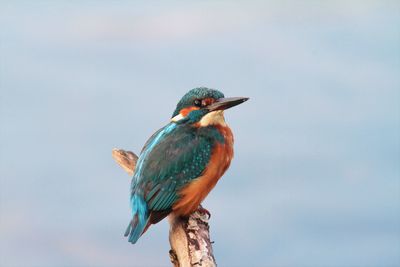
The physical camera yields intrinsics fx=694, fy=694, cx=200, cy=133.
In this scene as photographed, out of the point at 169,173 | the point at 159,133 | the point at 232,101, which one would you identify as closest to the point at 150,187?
the point at 169,173

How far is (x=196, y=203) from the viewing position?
22.7ft

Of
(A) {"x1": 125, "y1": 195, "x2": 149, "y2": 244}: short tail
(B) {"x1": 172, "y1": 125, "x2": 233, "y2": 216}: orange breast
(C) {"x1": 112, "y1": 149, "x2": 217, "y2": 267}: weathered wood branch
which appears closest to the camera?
(C) {"x1": 112, "y1": 149, "x2": 217, "y2": 267}: weathered wood branch

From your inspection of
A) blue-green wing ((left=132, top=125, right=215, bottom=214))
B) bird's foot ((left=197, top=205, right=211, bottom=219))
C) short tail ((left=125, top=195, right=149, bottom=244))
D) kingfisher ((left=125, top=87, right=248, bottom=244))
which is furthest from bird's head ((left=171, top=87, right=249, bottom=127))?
short tail ((left=125, top=195, right=149, bottom=244))

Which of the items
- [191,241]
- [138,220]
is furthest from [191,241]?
[138,220]

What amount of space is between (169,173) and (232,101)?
1017mm

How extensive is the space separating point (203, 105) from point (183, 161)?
660mm

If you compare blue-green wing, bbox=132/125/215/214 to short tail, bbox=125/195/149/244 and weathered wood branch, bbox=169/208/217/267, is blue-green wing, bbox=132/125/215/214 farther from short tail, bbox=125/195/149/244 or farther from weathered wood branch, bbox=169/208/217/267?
weathered wood branch, bbox=169/208/217/267

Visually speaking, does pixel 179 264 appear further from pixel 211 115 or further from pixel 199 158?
pixel 211 115

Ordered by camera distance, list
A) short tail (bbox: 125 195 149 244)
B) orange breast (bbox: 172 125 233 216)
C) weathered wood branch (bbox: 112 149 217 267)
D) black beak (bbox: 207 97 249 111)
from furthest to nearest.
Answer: black beak (bbox: 207 97 249 111) < orange breast (bbox: 172 125 233 216) < short tail (bbox: 125 195 149 244) < weathered wood branch (bbox: 112 149 217 267)

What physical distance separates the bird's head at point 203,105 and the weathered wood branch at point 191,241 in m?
0.93

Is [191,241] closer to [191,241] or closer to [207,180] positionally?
[191,241]

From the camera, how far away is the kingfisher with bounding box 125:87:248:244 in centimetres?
675

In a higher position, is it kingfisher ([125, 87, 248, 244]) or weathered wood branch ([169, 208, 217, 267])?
kingfisher ([125, 87, 248, 244])

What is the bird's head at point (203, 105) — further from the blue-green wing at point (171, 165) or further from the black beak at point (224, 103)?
the blue-green wing at point (171, 165)
